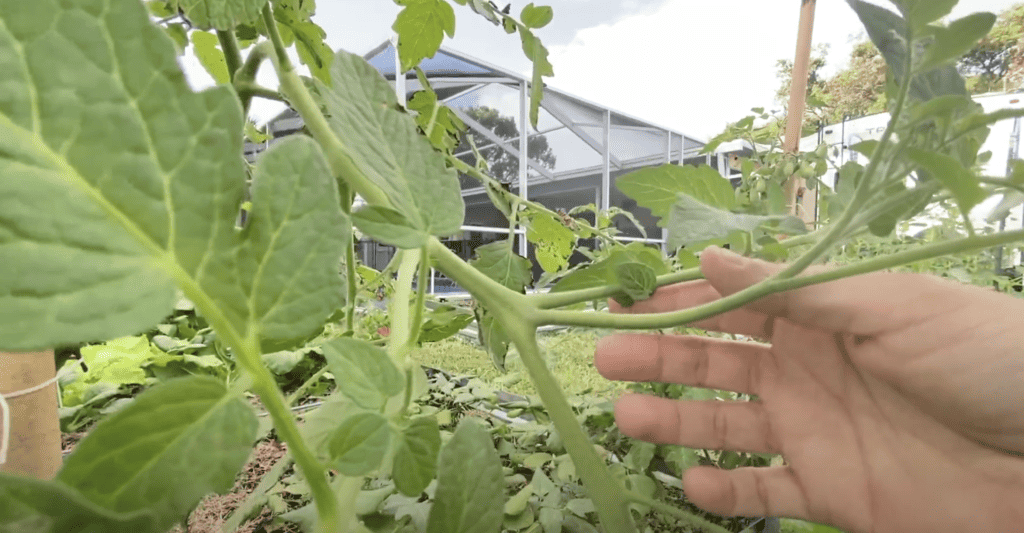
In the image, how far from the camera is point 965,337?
0.34m

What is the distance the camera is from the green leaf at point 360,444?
0.16 meters

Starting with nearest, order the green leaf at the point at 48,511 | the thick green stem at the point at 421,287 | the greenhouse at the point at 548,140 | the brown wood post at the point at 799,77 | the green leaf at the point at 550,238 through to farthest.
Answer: the green leaf at the point at 48,511, the thick green stem at the point at 421,287, the green leaf at the point at 550,238, the brown wood post at the point at 799,77, the greenhouse at the point at 548,140

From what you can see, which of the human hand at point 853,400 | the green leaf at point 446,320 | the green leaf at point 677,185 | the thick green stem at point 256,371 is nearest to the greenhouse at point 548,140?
the green leaf at point 446,320

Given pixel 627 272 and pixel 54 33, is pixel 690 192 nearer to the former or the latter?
Result: pixel 627 272

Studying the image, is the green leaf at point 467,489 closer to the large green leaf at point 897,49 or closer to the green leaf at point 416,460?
the green leaf at point 416,460

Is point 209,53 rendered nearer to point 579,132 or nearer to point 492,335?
point 492,335

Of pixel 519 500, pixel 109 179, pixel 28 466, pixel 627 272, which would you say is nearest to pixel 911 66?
pixel 627 272

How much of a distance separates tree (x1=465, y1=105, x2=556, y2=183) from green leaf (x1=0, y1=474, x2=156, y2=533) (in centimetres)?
534

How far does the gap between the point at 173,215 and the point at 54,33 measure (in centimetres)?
4

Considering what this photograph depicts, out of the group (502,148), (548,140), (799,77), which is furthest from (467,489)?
(548,140)

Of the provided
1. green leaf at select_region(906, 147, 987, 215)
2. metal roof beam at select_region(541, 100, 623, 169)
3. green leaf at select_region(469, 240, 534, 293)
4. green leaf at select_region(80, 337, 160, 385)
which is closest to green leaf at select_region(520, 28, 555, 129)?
green leaf at select_region(469, 240, 534, 293)

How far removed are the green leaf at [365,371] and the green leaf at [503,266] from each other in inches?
12.9

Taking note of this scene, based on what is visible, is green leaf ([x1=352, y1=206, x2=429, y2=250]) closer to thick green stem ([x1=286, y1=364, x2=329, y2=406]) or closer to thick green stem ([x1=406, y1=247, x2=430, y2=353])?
thick green stem ([x1=406, y1=247, x2=430, y2=353])

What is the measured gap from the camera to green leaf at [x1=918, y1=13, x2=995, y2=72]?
184mm
